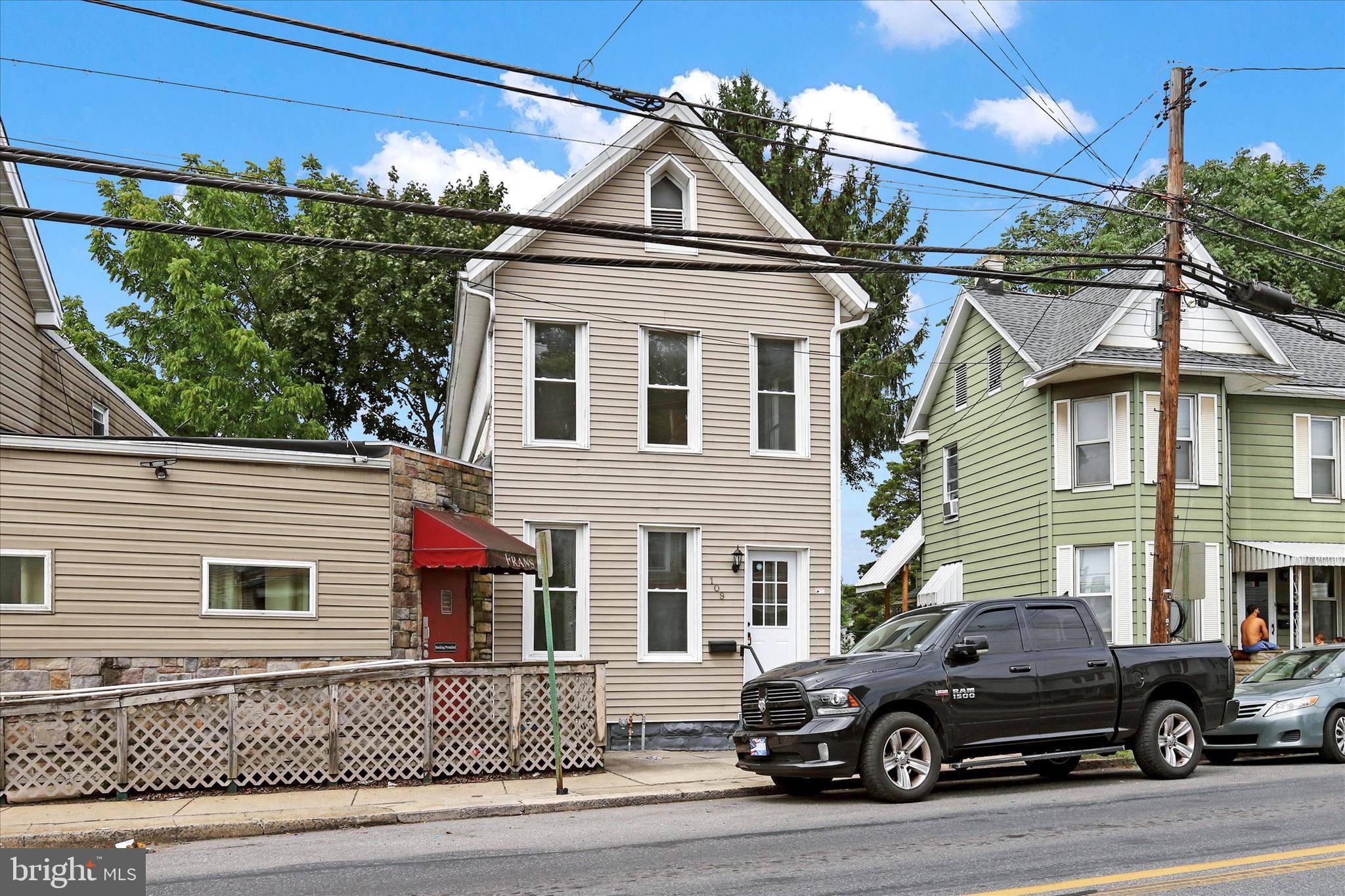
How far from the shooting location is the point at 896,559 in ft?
97.8

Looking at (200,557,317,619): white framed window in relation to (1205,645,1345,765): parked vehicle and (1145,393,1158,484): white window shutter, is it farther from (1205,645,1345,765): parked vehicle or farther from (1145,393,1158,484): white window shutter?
(1145,393,1158,484): white window shutter

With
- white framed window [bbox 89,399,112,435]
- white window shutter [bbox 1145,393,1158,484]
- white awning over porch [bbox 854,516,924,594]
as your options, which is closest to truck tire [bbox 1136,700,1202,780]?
white window shutter [bbox 1145,393,1158,484]

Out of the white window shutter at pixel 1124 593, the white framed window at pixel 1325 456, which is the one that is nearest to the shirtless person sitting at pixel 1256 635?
the white window shutter at pixel 1124 593

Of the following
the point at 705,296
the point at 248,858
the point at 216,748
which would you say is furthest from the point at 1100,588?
the point at 248,858

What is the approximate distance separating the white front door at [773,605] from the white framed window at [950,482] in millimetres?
9888

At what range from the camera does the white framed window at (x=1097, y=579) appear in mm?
23000

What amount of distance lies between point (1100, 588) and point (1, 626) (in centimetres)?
1736

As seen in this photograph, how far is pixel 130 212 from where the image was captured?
3478 centimetres

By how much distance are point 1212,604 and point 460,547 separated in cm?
1419

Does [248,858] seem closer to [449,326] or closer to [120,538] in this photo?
[120,538]

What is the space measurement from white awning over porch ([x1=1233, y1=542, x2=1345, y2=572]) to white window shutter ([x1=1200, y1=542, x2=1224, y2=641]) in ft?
2.54

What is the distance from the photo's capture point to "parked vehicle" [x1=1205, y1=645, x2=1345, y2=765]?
15567mm

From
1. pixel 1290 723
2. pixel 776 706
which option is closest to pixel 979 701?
pixel 776 706

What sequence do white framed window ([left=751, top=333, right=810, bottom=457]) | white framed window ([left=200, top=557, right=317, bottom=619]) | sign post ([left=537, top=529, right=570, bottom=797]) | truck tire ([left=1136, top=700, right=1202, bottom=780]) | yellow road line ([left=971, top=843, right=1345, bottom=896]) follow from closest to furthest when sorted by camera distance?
yellow road line ([left=971, top=843, right=1345, bottom=896]) < sign post ([left=537, top=529, right=570, bottom=797]) < truck tire ([left=1136, top=700, right=1202, bottom=780]) < white framed window ([left=200, top=557, right=317, bottom=619]) < white framed window ([left=751, top=333, right=810, bottom=457])
